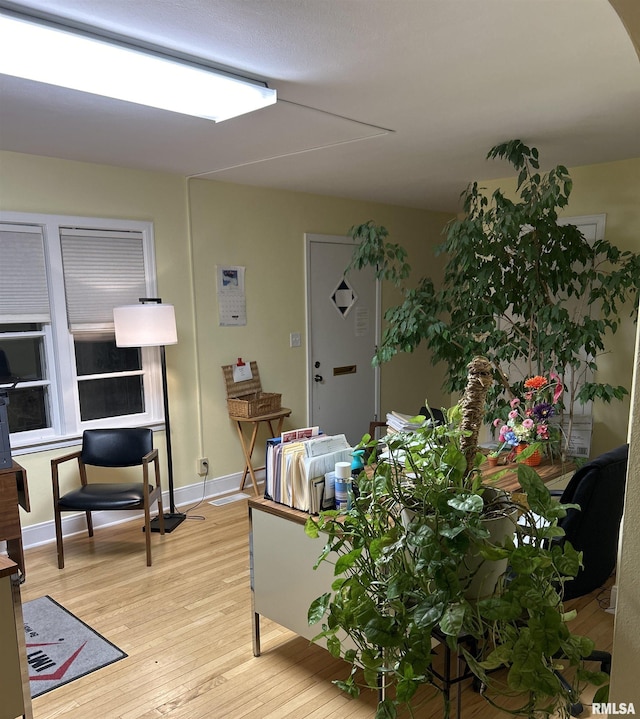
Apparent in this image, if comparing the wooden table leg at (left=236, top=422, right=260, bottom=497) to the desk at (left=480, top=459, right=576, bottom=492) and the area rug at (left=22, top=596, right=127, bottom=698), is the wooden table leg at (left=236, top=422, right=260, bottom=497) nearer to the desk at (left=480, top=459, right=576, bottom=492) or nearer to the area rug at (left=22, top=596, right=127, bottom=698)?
the area rug at (left=22, top=596, right=127, bottom=698)

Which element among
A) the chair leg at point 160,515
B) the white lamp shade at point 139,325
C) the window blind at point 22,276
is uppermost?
the window blind at point 22,276

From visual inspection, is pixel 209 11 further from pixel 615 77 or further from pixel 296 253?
pixel 296 253

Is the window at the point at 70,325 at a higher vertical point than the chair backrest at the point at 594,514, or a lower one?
higher

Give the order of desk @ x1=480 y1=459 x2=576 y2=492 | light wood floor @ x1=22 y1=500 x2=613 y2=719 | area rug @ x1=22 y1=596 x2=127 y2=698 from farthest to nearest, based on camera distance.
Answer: desk @ x1=480 y1=459 x2=576 y2=492, area rug @ x1=22 y1=596 x2=127 y2=698, light wood floor @ x1=22 y1=500 x2=613 y2=719

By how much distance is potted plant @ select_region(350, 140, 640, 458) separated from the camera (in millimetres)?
3365

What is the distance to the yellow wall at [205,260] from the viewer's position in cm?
367

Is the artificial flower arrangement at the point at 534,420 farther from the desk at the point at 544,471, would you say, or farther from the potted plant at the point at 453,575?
the potted plant at the point at 453,575

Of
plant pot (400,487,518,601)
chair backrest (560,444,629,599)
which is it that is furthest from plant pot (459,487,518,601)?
chair backrest (560,444,629,599)

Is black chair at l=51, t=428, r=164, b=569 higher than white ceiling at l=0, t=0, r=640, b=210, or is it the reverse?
white ceiling at l=0, t=0, r=640, b=210

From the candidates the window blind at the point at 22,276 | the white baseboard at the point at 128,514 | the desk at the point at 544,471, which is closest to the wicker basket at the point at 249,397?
the white baseboard at the point at 128,514

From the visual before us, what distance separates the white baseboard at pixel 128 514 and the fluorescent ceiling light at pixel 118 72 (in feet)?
9.04

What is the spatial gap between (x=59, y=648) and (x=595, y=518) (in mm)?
2420

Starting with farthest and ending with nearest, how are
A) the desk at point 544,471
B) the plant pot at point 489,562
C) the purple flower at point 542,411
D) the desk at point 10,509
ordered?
the desk at point 10,509 < the purple flower at point 542,411 < the desk at point 544,471 < the plant pot at point 489,562

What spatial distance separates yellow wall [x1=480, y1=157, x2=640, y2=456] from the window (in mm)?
3172
